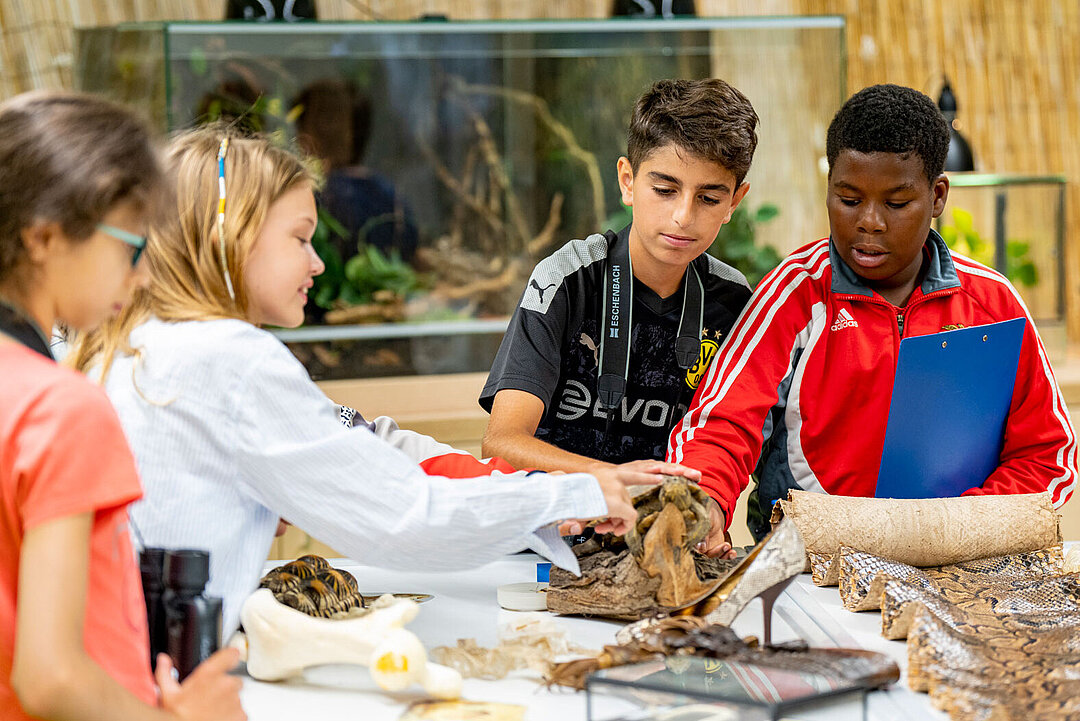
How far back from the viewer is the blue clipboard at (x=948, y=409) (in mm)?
1666

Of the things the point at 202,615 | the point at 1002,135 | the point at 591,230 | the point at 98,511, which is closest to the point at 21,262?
the point at 98,511

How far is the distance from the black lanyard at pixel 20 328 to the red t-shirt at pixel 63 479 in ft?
0.06

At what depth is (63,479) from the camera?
771 mm

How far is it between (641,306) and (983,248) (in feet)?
5.96

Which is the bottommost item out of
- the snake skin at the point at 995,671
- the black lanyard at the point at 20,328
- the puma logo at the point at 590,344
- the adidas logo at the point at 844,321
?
the snake skin at the point at 995,671

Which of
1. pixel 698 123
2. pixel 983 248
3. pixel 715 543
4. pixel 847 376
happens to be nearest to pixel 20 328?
pixel 715 543

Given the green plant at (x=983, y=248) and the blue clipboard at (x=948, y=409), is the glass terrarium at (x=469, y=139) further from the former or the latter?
the blue clipboard at (x=948, y=409)

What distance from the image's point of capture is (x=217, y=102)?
2.85 metres

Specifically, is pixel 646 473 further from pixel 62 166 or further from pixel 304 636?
pixel 62 166

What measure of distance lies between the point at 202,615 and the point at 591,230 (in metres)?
2.34

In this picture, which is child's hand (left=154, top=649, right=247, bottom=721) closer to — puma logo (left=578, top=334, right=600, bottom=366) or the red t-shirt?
the red t-shirt

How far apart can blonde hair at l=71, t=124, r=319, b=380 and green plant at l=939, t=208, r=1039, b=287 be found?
2392 mm

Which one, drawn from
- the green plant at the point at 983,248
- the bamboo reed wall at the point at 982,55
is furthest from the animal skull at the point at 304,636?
the bamboo reed wall at the point at 982,55

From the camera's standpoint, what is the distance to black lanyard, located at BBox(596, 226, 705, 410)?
5.68 ft
